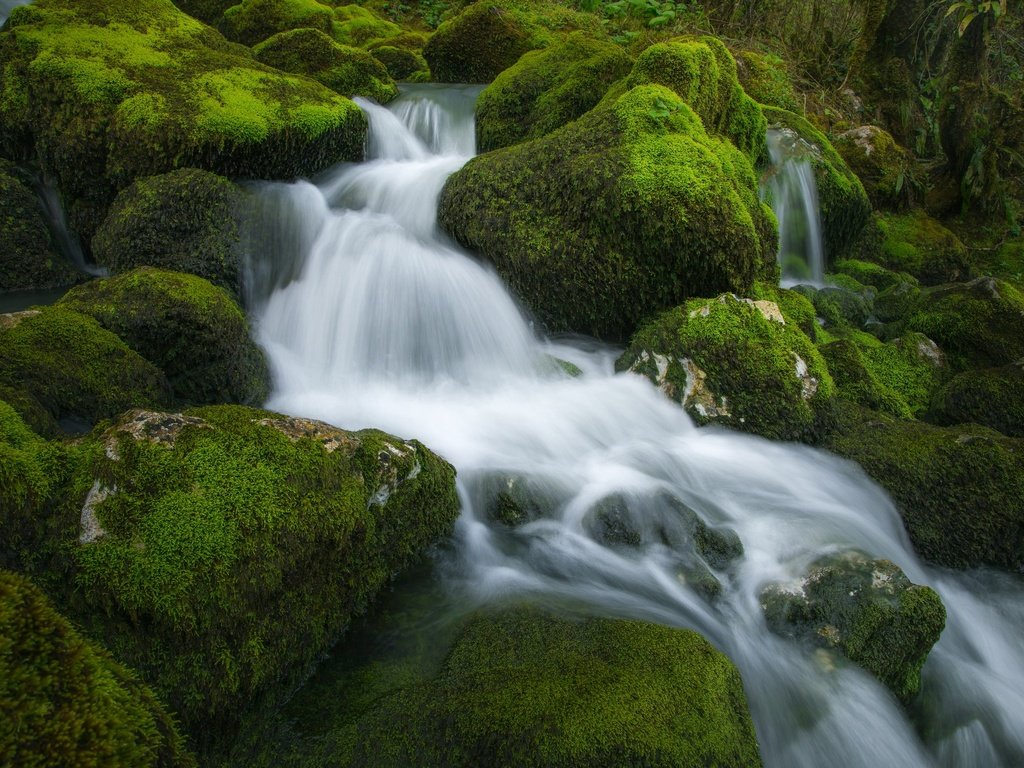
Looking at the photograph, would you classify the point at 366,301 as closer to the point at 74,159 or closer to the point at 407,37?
the point at 74,159

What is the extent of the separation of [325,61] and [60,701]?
10090 mm

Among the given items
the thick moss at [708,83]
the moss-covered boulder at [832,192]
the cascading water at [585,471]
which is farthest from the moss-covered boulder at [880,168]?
the cascading water at [585,471]

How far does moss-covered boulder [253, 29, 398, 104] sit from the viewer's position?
9.70m

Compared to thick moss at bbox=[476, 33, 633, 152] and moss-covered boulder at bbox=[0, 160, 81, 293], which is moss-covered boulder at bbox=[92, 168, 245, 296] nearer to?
moss-covered boulder at bbox=[0, 160, 81, 293]

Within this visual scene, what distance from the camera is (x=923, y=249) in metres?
10.4

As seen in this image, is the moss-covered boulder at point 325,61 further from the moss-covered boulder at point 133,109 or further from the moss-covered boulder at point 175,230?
the moss-covered boulder at point 175,230

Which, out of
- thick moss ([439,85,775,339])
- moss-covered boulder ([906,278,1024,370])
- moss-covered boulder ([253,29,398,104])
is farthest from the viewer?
moss-covered boulder ([253,29,398,104])

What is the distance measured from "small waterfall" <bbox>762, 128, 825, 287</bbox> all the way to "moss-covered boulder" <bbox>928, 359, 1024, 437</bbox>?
365 centimetres

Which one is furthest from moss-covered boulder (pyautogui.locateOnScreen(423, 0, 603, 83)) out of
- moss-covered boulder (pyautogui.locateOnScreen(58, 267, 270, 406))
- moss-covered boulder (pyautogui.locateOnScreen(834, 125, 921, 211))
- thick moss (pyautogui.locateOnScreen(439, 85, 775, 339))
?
moss-covered boulder (pyautogui.locateOnScreen(58, 267, 270, 406))

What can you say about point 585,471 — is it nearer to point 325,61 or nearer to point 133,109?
point 133,109

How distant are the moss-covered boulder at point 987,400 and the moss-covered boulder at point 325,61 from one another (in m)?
8.24

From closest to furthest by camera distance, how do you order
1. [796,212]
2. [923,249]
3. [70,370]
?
[70,370], [796,212], [923,249]

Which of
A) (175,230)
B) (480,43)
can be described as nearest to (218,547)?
(175,230)

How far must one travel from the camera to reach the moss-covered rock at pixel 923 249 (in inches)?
399
